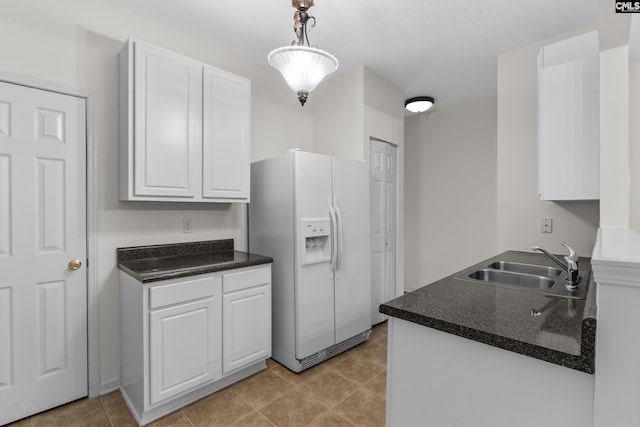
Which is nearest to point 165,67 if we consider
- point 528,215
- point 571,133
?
point 571,133

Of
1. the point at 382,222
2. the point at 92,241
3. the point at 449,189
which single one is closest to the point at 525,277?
the point at 382,222

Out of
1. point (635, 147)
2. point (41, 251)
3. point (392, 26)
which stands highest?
point (392, 26)

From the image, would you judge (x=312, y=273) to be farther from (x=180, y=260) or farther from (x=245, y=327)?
(x=180, y=260)

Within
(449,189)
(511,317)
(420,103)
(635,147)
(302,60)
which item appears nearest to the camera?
(511,317)

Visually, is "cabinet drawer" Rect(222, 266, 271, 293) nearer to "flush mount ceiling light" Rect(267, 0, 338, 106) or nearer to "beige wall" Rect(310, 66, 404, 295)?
"flush mount ceiling light" Rect(267, 0, 338, 106)

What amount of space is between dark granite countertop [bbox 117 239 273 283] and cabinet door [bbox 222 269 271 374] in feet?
0.38

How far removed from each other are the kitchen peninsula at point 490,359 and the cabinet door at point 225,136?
1705mm

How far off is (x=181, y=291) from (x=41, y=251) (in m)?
0.92

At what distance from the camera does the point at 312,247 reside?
2.66m

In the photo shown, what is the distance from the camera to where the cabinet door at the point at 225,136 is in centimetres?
240

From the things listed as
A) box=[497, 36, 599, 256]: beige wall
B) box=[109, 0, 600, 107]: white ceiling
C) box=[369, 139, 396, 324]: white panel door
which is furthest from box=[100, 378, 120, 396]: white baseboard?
box=[497, 36, 599, 256]: beige wall

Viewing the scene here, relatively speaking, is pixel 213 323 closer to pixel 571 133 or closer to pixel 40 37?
pixel 40 37

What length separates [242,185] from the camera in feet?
8.62

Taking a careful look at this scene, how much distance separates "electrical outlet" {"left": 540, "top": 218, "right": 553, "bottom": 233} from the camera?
268 cm
